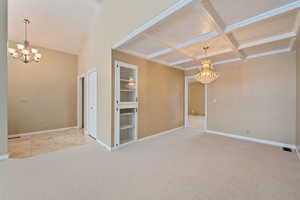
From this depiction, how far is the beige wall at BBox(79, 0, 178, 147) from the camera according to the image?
2196 mm

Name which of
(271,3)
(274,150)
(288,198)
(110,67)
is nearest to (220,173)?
(288,198)

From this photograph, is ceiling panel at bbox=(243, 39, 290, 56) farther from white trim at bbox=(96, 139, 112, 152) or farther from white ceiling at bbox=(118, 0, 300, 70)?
white trim at bbox=(96, 139, 112, 152)

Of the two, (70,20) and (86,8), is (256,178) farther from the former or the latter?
(70,20)

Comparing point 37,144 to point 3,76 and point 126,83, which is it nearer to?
point 3,76

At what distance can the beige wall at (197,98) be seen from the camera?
29.7 ft

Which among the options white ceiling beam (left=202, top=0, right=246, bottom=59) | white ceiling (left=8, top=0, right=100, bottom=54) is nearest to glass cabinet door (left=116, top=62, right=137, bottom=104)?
white ceiling (left=8, top=0, right=100, bottom=54)

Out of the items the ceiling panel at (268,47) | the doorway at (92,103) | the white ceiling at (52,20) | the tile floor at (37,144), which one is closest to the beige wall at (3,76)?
the tile floor at (37,144)

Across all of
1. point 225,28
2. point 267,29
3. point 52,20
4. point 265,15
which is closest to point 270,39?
point 267,29

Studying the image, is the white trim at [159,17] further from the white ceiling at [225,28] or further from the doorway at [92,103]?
the doorway at [92,103]

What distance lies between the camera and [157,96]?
4.22 meters

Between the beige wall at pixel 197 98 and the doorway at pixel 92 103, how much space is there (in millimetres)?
7416

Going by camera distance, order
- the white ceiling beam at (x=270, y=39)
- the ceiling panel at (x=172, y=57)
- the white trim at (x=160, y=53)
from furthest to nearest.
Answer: the ceiling panel at (x=172, y=57) < the white trim at (x=160, y=53) < the white ceiling beam at (x=270, y=39)

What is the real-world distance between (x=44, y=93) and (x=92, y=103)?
6.66 feet

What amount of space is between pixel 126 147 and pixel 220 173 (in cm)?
216
